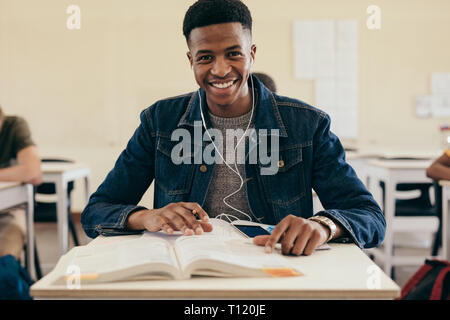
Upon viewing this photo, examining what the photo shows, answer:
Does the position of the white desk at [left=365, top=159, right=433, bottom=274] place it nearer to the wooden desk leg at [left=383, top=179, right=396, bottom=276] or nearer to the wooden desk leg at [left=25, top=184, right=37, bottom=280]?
the wooden desk leg at [left=383, top=179, right=396, bottom=276]

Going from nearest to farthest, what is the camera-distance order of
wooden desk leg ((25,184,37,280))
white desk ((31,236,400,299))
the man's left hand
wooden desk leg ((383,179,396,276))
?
white desk ((31,236,400,299)) → the man's left hand → wooden desk leg ((25,184,37,280)) → wooden desk leg ((383,179,396,276))

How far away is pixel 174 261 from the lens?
2.47ft

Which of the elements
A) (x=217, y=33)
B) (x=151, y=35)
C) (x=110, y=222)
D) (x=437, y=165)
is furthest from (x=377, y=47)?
(x=110, y=222)

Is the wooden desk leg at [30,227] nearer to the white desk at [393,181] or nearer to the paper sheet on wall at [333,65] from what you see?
the white desk at [393,181]

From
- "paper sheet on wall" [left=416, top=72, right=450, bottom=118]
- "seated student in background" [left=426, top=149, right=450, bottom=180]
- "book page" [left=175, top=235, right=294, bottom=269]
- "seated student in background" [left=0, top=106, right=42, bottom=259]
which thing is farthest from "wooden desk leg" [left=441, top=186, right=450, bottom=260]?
"paper sheet on wall" [left=416, top=72, right=450, bottom=118]

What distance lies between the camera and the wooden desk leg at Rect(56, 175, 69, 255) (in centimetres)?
292

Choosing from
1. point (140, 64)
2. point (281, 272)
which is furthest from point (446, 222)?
point (140, 64)

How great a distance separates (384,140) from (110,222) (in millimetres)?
4507

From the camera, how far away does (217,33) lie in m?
1.20

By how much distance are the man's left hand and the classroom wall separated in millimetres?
4213

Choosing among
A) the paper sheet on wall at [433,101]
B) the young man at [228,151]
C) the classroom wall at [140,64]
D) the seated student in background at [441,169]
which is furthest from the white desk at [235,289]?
the paper sheet on wall at [433,101]

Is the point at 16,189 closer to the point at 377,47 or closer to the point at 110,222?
the point at 110,222

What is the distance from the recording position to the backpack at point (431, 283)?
1.52 m

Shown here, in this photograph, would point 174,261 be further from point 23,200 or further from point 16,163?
point 16,163
